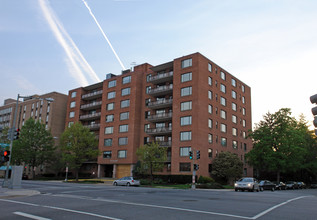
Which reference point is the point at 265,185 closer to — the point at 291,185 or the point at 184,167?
the point at 184,167

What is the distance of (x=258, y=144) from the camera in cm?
4891

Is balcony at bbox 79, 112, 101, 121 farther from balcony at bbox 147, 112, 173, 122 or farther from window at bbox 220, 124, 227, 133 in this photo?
window at bbox 220, 124, 227, 133

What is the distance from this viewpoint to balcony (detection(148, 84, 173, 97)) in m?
52.5

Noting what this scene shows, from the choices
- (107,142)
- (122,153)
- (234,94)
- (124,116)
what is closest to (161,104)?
(124,116)

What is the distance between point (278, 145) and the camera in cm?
4791

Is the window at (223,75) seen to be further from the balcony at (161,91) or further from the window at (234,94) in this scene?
the balcony at (161,91)

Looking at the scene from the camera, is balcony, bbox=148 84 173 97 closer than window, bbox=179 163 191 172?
No

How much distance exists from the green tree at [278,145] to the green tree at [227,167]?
4408 mm

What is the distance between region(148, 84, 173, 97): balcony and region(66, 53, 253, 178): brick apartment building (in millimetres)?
187

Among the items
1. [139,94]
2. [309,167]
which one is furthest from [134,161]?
[309,167]


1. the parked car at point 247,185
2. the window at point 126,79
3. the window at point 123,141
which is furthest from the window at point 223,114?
the parked car at point 247,185

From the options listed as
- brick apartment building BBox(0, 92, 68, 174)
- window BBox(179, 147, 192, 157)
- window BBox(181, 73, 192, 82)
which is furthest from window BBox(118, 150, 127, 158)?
brick apartment building BBox(0, 92, 68, 174)

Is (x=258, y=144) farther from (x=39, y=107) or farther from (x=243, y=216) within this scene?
(x=39, y=107)

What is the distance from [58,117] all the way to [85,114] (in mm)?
9075
